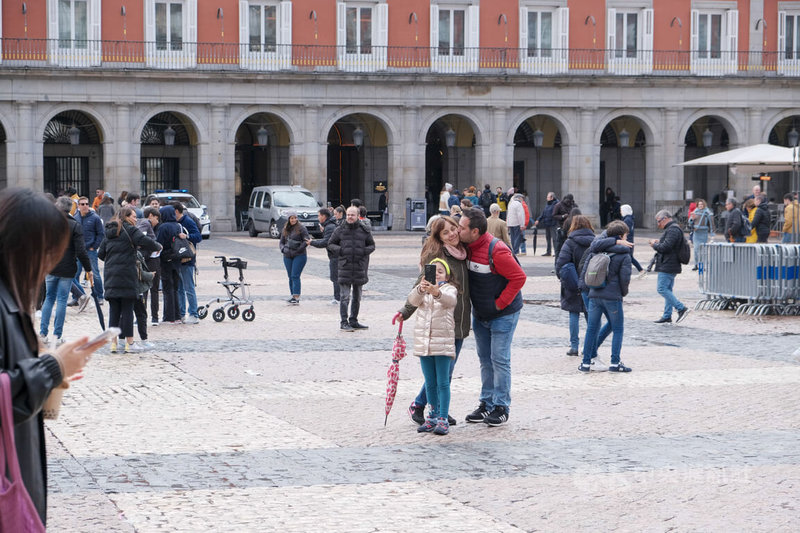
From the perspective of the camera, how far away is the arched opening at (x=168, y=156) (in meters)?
44.1

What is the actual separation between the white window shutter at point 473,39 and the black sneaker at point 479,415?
34114 mm

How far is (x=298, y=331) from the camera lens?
15.6 metres

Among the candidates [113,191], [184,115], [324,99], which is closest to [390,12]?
[324,99]

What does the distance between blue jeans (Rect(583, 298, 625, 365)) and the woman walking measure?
23.8 feet

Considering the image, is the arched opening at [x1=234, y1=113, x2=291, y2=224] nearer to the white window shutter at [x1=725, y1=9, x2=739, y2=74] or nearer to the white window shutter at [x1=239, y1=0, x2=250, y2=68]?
the white window shutter at [x1=239, y1=0, x2=250, y2=68]

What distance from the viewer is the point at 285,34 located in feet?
136

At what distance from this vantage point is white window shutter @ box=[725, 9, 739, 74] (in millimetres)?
44406

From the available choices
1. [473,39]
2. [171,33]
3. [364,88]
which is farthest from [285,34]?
[473,39]

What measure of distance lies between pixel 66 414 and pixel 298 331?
6116mm

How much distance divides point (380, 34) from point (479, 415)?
33.8 meters

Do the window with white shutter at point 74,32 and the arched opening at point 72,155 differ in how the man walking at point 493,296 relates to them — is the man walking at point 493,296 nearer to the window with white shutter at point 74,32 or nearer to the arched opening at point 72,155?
the window with white shutter at point 74,32

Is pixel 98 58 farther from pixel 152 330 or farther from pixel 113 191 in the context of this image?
pixel 152 330

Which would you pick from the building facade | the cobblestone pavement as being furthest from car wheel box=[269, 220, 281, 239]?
the cobblestone pavement

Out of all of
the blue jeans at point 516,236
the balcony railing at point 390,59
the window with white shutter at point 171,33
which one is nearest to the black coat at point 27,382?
the blue jeans at point 516,236
